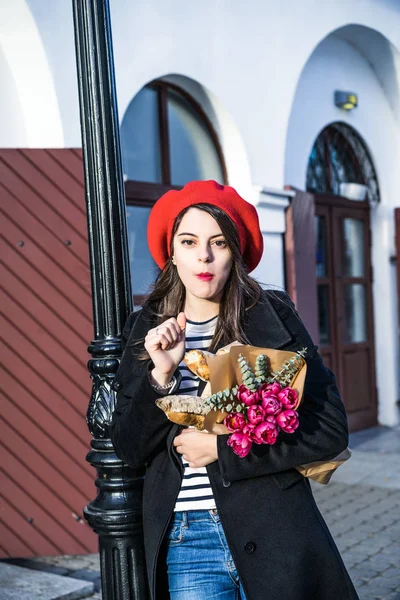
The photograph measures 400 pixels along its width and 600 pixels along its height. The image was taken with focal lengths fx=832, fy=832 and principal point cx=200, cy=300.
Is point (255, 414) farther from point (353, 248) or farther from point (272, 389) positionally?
point (353, 248)

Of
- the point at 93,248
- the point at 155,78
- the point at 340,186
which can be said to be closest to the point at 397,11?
the point at 340,186

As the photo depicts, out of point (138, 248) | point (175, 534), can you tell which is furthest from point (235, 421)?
point (138, 248)

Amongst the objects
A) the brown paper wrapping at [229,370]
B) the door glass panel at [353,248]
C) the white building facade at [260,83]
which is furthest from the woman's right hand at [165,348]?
the door glass panel at [353,248]

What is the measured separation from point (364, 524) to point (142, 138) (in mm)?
3269

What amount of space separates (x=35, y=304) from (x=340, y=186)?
4970mm

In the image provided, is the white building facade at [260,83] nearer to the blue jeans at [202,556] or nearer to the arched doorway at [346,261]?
the arched doorway at [346,261]

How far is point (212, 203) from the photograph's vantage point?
2.24 meters

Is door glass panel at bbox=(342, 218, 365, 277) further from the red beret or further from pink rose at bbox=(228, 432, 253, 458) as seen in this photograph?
pink rose at bbox=(228, 432, 253, 458)

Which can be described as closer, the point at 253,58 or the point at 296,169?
the point at 253,58

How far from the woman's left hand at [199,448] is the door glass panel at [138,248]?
13.4 ft

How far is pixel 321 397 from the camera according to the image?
2.13 metres

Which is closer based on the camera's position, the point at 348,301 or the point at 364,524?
the point at 364,524

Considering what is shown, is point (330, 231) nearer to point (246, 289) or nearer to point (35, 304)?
point (35, 304)

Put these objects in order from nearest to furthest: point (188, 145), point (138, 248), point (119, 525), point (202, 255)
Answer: point (202, 255), point (119, 525), point (138, 248), point (188, 145)
